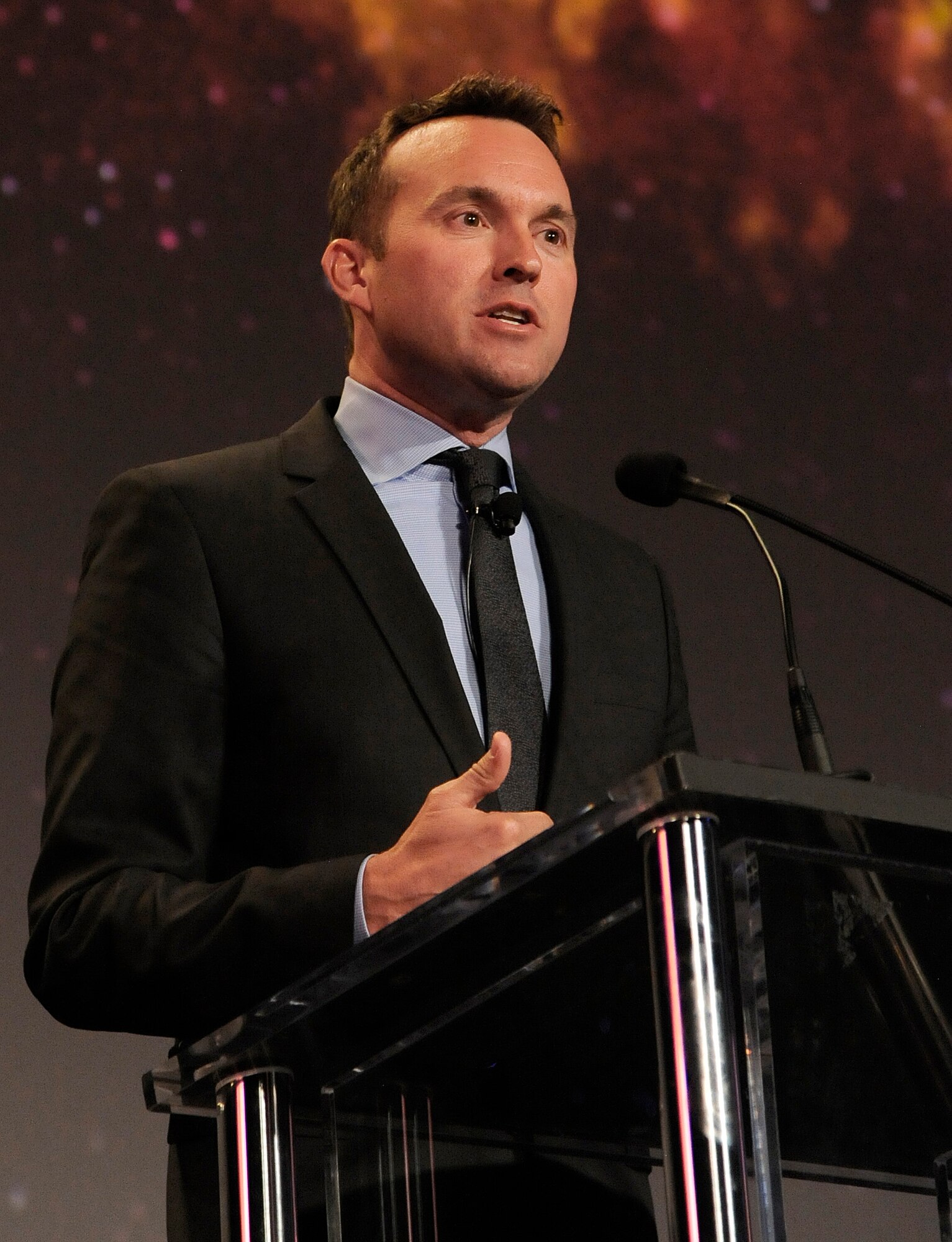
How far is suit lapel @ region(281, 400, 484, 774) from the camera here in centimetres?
163

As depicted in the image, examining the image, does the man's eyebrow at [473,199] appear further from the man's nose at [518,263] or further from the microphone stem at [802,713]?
the microphone stem at [802,713]

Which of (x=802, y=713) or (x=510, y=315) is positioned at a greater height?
(x=510, y=315)

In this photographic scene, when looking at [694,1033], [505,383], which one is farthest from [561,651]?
[694,1033]

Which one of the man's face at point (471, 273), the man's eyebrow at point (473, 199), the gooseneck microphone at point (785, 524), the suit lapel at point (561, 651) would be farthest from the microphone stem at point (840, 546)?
the man's eyebrow at point (473, 199)

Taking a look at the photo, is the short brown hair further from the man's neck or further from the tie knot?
the tie knot

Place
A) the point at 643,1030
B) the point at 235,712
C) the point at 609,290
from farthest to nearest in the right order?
1. the point at 609,290
2. the point at 235,712
3. the point at 643,1030

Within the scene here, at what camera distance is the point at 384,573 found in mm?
1729

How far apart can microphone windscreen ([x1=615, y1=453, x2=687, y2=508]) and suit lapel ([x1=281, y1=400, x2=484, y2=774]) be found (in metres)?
0.24

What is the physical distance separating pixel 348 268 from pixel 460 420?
11.2 inches

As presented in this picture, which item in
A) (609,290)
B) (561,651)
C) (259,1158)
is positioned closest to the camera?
(259,1158)

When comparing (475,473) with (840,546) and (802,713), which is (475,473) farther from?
(802,713)

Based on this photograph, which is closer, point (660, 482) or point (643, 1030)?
point (643, 1030)

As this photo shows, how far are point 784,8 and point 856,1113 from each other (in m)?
2.63

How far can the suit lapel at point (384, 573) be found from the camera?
163cm
